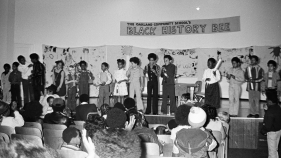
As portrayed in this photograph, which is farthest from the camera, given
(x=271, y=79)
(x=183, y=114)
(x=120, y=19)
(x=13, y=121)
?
(x=120, y=19)

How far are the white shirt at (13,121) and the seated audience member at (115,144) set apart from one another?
111 inches

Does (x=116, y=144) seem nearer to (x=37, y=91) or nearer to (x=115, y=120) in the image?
(x=115, y=120)

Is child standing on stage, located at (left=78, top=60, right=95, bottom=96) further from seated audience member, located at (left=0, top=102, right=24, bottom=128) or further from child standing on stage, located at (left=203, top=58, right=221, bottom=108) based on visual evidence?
seated audience member, located at (left=0, top=102, right=24, bottom=128)

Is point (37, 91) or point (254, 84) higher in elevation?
point (254, 84)

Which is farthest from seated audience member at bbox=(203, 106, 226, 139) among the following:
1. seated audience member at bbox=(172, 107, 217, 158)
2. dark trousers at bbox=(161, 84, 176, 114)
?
dark trousers at bbox=(161, 84, 176, 114)

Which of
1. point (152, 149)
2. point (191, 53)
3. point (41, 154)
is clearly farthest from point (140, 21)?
point (41, 154)

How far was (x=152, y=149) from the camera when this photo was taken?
255 centimetres

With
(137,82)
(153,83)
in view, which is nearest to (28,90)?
(137,82)

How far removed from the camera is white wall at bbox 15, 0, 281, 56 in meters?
8.27

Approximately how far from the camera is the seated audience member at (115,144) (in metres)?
1.51

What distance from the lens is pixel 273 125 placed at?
4445mm

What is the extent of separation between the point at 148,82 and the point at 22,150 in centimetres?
641

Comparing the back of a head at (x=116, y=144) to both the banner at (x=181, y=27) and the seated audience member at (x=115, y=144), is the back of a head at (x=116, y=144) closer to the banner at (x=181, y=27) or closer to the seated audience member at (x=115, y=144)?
the seated audience member at (x=115, y=144)

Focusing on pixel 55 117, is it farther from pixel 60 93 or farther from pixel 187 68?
pixel 187 68
